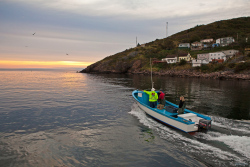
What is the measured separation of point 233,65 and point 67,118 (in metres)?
70.3

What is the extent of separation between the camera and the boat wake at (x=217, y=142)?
30.0 feet

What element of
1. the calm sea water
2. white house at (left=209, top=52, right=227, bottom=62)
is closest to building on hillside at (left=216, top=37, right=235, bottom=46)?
white house at (left=209, top=52, right=227, bottom=62)

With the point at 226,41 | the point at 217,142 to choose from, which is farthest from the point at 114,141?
the point at 226,41

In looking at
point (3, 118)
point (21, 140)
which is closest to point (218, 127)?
point (21, 140)

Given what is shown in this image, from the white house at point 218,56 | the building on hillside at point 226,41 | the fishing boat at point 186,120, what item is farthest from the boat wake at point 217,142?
the building on hillside at point 226,41

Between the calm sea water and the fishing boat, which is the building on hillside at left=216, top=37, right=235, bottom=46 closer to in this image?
the calm sea water

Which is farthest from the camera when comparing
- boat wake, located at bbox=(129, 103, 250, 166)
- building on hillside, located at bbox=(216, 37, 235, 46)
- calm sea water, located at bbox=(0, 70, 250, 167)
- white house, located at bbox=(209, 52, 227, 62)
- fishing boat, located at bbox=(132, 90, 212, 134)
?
building on hillside, located at bbox=(216, 37, 235, 46)

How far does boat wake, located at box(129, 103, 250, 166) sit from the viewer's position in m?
9.14

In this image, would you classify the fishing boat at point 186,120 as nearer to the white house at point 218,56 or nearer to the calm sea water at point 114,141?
the calm sea water at point 114,141

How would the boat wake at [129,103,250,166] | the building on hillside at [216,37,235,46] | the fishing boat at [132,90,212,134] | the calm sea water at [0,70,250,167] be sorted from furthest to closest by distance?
the building on hillside at [216,37,235,46] < the fishing boat at [132,90,212,134] < the calm sea water at [0,70,250,167] < the boat wake at [129,103,250,166]

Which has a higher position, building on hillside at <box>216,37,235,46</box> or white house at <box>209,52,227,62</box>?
building on hillside at <box>216,37,235,46</box>

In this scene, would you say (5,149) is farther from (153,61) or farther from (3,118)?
(153,61)

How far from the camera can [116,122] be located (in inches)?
627

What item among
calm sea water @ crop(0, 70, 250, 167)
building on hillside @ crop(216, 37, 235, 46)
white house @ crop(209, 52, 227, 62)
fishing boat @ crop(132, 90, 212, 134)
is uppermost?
building on hillside @ crop(216, 37, 235, 46)
